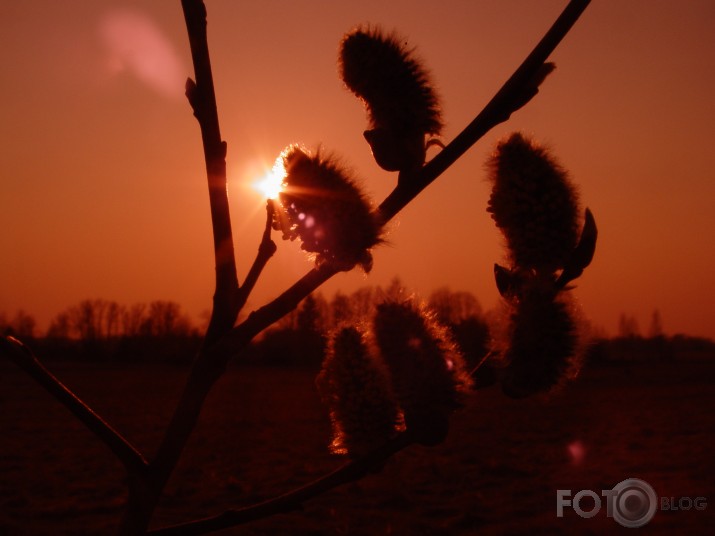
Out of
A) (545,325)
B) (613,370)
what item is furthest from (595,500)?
(613,370)

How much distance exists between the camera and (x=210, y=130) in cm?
100

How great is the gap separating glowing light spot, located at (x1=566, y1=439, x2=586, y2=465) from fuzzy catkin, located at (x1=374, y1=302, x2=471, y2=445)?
1771cm

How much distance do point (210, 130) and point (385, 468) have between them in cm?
954

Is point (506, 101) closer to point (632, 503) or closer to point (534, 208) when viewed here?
point (534, 208)

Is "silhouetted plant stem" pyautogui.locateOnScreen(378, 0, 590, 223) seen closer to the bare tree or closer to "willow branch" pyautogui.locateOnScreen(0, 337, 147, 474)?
the bare tree

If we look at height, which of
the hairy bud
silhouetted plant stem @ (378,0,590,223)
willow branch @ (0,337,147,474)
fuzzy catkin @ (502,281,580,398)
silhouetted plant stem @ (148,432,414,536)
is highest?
the hairy bud

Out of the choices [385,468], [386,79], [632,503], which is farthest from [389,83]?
[632,503]

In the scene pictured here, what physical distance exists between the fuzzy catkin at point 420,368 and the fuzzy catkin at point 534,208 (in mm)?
186

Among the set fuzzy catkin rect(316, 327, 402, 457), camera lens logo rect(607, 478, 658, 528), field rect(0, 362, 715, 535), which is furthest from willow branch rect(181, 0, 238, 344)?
camera lens logo rect(607, 478, 658, 528)

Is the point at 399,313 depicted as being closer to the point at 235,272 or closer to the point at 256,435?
the point at 235,272

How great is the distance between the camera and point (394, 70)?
1.29m

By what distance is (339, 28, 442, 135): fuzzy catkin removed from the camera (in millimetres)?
1248

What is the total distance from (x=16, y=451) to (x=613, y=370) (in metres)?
39.8

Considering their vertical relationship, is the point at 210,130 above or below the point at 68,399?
above
